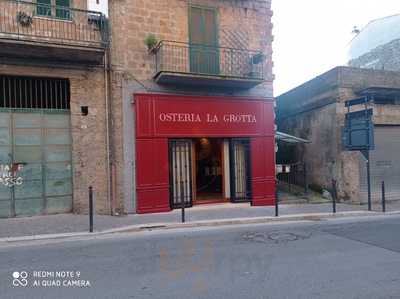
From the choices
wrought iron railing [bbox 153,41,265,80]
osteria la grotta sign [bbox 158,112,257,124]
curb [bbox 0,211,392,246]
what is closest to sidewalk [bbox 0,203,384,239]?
curb [bbox 0,211,392,246]

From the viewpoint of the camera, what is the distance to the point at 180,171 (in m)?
13.0

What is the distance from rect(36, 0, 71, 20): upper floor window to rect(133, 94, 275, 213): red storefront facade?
11.2 ft

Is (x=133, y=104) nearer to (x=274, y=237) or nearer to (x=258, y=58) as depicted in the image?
(x=258, y=58)

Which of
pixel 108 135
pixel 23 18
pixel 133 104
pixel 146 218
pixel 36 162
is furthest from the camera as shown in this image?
pixel 133 104

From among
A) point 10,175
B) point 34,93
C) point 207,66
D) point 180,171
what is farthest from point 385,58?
point 10,175

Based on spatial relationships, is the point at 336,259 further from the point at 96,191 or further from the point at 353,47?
the point at 353,47

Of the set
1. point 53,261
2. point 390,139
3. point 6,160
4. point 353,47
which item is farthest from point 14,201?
point 353,47

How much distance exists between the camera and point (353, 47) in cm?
2862

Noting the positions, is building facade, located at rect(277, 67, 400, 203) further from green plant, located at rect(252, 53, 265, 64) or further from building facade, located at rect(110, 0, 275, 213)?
green plant, located at rect(252, 53, 265, 64)

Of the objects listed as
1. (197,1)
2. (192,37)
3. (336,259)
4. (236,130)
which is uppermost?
(197,1)

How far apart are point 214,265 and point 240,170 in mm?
8005

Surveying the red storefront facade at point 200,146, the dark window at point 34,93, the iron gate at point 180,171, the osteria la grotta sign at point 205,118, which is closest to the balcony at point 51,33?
the dark window at point 34,93

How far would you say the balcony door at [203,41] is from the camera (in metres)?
13.1

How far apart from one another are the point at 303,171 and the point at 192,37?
856 centimetres
